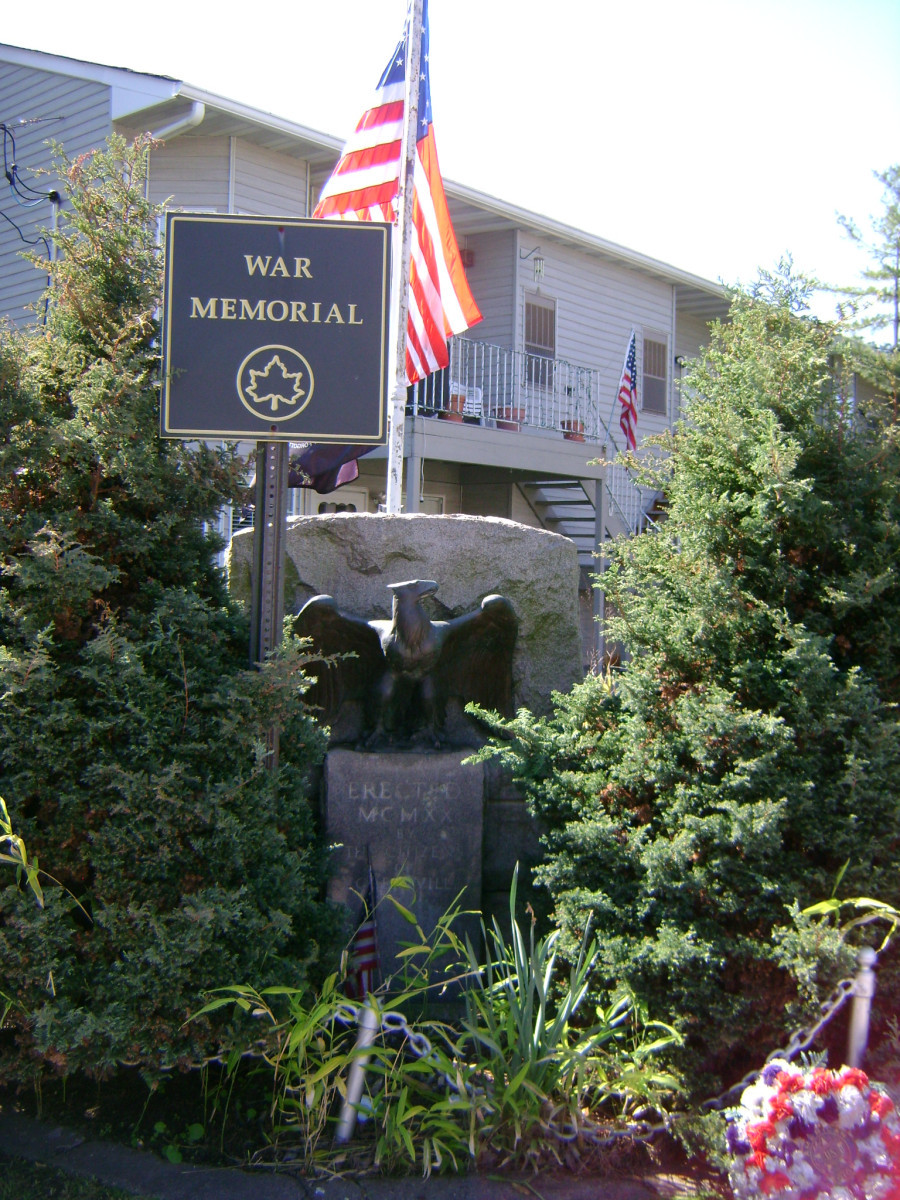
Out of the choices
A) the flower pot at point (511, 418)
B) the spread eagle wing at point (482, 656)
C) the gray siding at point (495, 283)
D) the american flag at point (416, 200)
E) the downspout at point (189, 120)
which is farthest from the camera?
the gray siding at point (495, 283)

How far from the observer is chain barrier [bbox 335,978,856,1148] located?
257 centimetres

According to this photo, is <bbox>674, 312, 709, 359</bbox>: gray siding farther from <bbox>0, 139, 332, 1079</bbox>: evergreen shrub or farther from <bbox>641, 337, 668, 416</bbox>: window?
<bbox>0, 139, 332, 1079</bbox>: evergreen shrub

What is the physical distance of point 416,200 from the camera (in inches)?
274

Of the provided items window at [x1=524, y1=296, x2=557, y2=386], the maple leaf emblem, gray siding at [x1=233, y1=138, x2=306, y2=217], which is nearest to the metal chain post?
the maple leaf emblem

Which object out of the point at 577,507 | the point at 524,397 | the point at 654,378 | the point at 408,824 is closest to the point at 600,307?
the point at 654,378

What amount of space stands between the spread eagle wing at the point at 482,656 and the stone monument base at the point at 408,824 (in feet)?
1.33

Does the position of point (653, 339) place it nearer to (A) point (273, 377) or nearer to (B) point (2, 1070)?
(A) point (273, 377)

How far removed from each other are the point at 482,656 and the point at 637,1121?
76.7 inches

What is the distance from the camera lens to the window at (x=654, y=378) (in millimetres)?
16078

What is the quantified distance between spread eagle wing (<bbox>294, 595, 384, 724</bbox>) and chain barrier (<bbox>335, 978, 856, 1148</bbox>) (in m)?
1.51

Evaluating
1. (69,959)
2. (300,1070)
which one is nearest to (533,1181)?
(300,1070)

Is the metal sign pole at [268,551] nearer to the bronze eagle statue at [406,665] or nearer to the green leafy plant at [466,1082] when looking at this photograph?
the bronze eagle statue at [406,665]

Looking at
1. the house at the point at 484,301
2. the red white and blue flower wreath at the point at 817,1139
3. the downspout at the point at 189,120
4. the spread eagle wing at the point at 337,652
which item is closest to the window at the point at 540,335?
the house at the point at 484,301

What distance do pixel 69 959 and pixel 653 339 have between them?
588 inches
